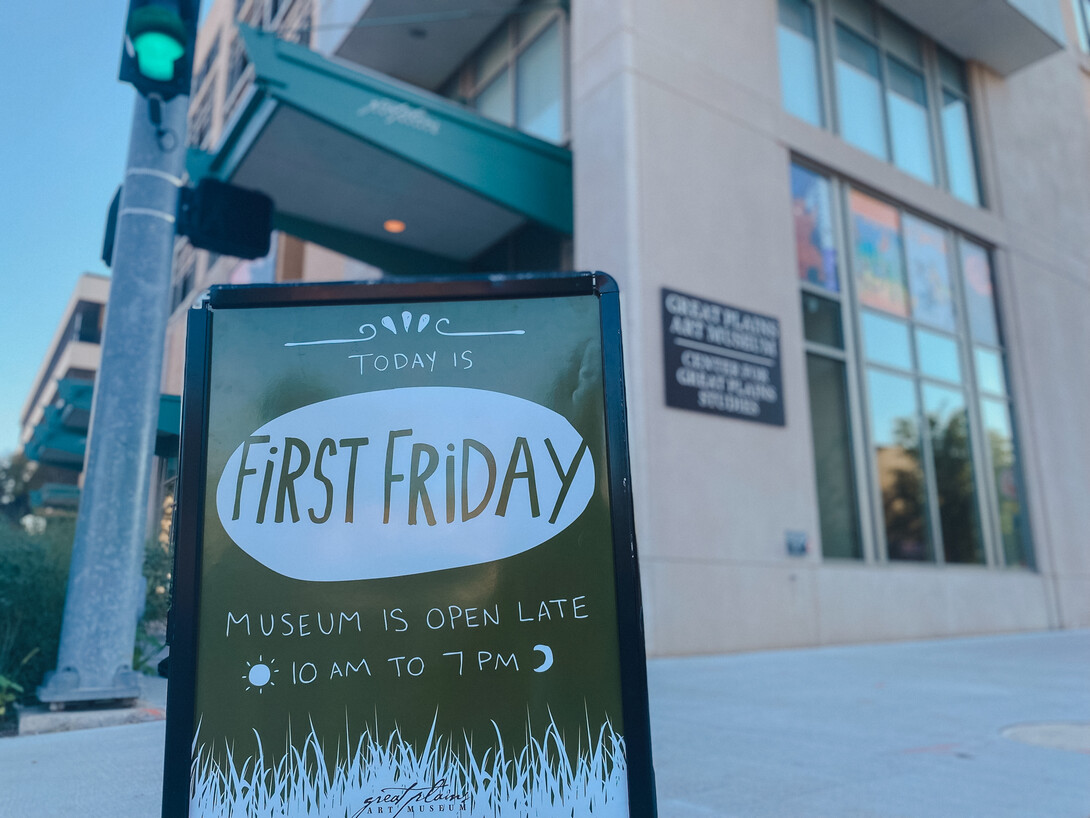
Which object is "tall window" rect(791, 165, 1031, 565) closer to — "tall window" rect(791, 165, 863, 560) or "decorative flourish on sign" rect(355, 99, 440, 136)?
"tall window" rect(791, 165, 863, 560)

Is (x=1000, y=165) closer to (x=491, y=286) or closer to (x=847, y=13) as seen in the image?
(x=847, y=13)

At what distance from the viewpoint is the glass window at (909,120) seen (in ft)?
43.7

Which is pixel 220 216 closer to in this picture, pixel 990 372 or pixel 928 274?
pixel 928 274

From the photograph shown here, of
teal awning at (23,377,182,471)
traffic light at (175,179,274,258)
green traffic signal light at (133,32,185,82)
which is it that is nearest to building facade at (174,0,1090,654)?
teal awning at (23,377,182,471)

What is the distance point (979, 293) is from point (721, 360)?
7.04m

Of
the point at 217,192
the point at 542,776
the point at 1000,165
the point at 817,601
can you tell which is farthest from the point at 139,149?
the point at 1000,165

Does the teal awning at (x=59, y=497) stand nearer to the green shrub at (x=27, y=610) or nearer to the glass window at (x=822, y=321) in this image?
the green shrub at (x=27, y=610)

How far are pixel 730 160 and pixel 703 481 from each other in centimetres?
420

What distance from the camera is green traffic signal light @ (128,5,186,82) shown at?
4.23 m

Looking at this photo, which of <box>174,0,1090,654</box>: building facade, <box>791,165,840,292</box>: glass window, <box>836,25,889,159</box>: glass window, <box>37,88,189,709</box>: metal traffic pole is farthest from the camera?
<box>836,25,889,159</box>: glass window

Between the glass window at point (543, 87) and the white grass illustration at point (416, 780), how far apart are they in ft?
33.8

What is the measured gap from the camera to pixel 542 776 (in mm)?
2004

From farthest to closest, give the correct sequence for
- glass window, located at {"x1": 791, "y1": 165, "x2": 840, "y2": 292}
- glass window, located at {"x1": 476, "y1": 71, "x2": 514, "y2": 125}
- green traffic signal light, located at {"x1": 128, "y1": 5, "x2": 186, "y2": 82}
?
glass window, located at {"x1": 476, "y1": 71, "x2": 514, "y2": 125}, glass window, located at {"x1": 791, "y1": 165, "x2": 840, "y2": 292}, green traffic signal light, located at {"x1": 128, "y1": 5, "x2": 186, "y2": 82}

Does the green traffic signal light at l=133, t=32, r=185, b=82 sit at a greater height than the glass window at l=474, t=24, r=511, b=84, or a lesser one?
lesser
